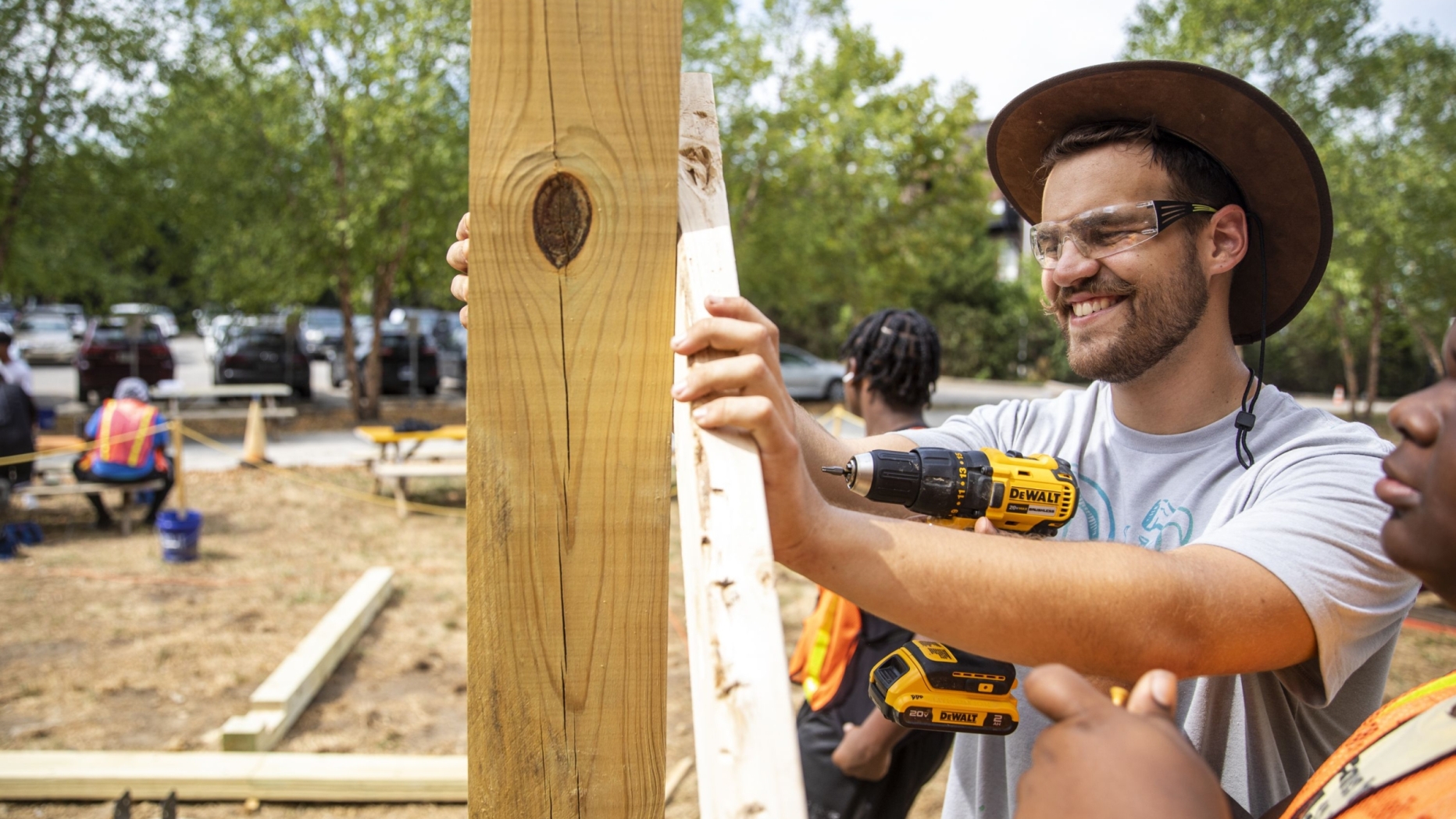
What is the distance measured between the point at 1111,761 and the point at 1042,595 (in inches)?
17.5

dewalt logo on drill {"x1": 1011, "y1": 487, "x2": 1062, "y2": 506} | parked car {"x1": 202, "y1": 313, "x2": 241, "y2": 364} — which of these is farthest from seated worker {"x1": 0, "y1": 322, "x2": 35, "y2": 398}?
dewalt logo on drill {"x1": 1011, "y1": 487, "x2": 1062, "y2": 506}

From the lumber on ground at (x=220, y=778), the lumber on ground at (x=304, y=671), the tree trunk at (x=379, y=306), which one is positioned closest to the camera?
the lumber on ground at (x=220, y=778)

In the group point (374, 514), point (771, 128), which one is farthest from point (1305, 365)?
point (374, 514)

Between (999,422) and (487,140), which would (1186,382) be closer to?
(999,422)

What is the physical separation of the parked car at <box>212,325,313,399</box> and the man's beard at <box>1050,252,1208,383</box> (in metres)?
18.5

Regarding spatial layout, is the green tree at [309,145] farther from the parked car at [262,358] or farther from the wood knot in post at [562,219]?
the wood knot in post at [562,219]

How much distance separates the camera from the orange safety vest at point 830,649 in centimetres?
308

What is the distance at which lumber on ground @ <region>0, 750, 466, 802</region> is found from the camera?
4145 mm

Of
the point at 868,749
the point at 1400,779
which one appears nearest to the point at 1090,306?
the point at 1400,779

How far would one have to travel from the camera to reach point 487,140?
3.64ft

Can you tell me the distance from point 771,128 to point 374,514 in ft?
34.2

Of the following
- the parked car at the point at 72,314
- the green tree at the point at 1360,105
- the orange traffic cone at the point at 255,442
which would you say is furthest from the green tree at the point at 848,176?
the parked car at the point at 72,314

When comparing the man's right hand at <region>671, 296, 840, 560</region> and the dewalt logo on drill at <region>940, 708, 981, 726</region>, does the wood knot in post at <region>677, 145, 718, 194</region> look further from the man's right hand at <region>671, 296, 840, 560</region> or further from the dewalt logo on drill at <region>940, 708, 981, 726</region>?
the dewalt logo on drill at <region>940, 708, 981, 726</region>

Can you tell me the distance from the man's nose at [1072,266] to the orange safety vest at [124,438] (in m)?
9.30
